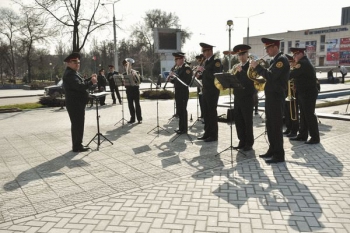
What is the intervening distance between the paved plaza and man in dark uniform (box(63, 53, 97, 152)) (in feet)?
1.61

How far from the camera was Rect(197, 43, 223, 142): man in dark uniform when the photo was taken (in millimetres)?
7602

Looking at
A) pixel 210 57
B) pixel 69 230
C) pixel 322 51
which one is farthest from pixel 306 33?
pixel 69 230

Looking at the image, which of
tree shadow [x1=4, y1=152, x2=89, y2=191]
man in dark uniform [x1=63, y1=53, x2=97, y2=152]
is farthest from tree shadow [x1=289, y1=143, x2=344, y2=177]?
man in dark uniform [x1=63, y1=53, x2=97, y2=152]

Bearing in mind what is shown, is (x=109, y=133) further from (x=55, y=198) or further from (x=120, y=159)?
(x=55, y=198)

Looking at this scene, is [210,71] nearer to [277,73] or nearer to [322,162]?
[277,73]

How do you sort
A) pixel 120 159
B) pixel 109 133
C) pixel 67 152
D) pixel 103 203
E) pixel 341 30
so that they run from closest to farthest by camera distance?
1. pixel 103 203
2. pixel 120 159
3. pixel 67 152
4. pixel 109 133
5. pixel 341 30

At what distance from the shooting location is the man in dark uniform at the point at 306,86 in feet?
23.9

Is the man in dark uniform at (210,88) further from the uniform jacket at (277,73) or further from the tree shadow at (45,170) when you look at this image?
the tree shadow at (45,170)

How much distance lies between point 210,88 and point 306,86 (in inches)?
92.2

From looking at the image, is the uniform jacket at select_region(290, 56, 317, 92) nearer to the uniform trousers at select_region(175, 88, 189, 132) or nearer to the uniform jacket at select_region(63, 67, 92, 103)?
the uniform trousers at select_region(175, 88, 189, 132)

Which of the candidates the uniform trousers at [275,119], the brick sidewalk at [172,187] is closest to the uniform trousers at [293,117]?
the brick sidewalk at [172,187]

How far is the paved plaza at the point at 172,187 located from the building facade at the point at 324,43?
219 feet

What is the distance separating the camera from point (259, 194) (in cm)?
453

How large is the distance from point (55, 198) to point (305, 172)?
4298mm
